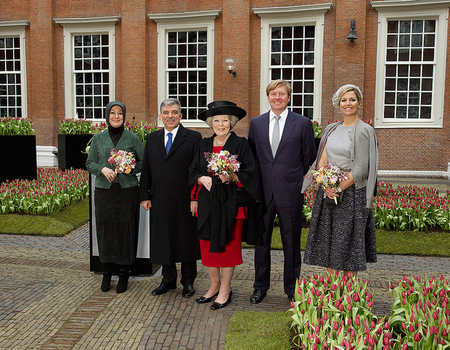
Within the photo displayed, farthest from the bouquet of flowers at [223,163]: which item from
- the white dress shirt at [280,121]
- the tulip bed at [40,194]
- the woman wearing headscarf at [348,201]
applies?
the tulip bed at [40,194]

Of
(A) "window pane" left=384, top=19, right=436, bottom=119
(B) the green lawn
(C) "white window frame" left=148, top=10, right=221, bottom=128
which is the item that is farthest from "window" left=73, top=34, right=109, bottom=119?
(A) "window pane" left=384, top=19, right=436, bottom=119

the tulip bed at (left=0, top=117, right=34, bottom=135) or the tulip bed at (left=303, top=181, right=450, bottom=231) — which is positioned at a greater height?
the tulip bed at (left=0, top=117, right=34, bottom=135)

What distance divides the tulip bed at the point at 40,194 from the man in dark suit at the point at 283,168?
17.2ft

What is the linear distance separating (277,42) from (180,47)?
3.80m

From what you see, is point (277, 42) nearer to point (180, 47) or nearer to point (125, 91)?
point (180, 47)

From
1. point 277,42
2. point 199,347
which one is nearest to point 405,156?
point 277,42

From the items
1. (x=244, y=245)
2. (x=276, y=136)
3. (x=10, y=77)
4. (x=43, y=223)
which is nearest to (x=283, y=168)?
(x=276, y=136)

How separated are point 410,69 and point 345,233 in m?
13.6

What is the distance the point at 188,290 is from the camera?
442 cm

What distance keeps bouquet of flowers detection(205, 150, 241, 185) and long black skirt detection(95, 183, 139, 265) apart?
3.98 feet

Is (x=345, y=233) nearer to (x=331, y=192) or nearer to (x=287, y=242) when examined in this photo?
(x=331, y=192)

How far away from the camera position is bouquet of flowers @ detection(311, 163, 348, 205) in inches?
144

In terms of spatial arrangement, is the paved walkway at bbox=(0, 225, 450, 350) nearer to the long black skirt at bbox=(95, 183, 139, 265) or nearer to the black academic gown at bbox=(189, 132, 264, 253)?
the long black skirt at bbox=(95, 183, 139, 265)

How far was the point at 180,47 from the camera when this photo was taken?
1723 centimetres
